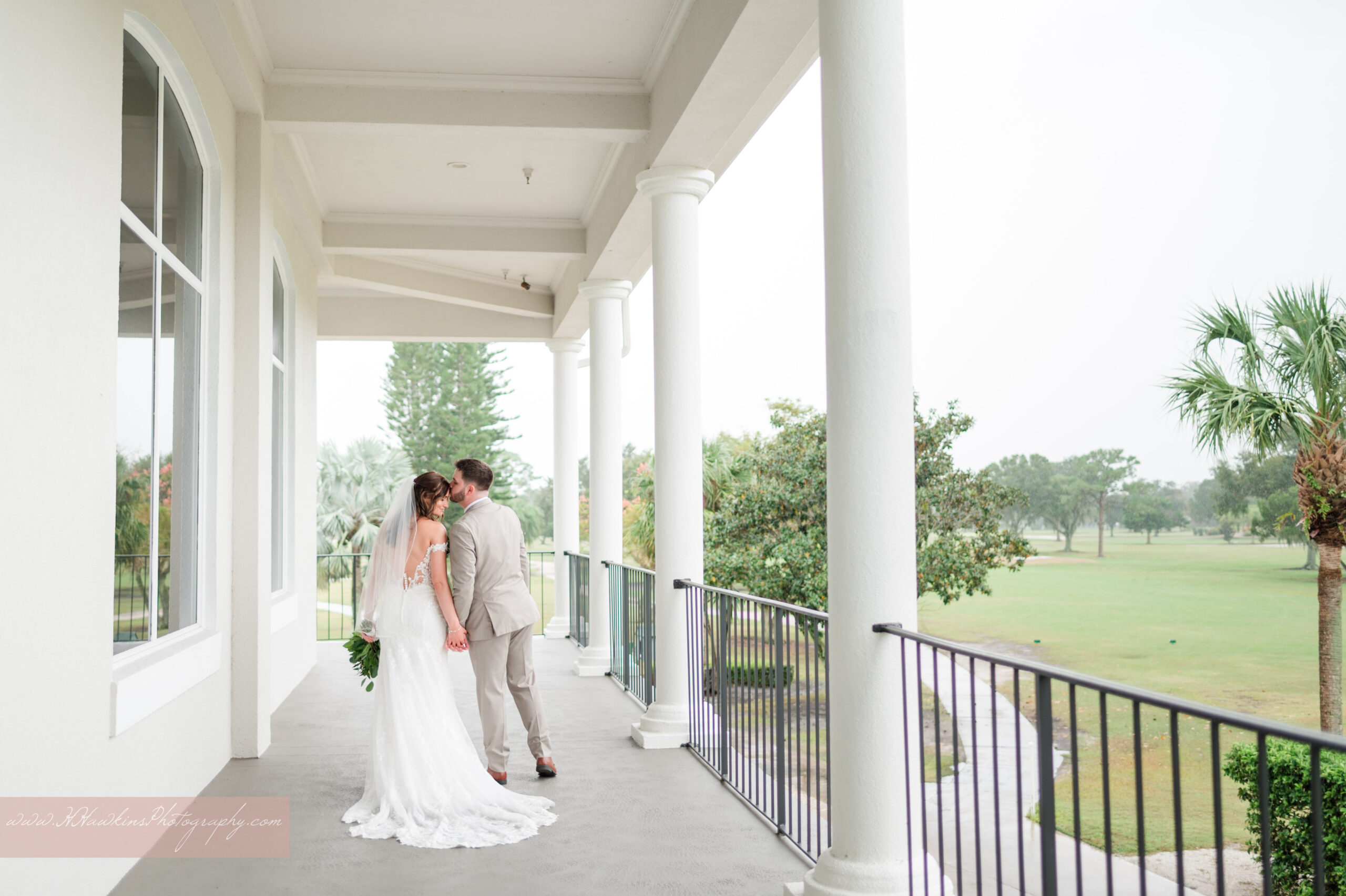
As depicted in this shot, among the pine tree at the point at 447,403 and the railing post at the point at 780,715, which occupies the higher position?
the pine tree at the point at 447,403

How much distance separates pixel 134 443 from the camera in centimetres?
415

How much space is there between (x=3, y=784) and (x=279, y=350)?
589cm

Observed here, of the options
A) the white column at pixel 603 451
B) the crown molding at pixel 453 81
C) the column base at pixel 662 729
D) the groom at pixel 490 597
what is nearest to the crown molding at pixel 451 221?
the white column at pixel 603 451

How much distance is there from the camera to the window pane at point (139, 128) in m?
4.02

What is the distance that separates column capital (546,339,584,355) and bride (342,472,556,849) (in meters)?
7.25

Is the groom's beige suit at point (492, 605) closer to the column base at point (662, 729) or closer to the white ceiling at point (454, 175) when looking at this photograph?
the column base at point (662, 729)

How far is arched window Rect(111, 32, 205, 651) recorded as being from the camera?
13.2ft

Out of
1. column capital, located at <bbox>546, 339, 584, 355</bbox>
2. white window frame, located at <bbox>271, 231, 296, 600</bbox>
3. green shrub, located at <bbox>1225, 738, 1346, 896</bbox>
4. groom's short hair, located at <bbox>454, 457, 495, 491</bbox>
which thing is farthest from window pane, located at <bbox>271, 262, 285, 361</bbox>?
green shrub, located at <bbox>1225, 738, 1346, 896</bbox>

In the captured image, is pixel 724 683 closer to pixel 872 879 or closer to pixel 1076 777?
pixel 872 879

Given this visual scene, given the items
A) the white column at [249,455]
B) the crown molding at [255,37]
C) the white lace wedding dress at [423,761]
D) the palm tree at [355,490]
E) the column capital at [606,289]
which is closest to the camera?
the white lace wedding dress at [423,761]

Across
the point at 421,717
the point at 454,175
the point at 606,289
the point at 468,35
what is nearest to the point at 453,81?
the point at 468,35

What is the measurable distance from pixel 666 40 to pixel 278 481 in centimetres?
482

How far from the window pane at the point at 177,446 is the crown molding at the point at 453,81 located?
1.60 m

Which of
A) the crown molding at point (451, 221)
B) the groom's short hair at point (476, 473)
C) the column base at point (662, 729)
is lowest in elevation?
the column base at point (662, 729)
